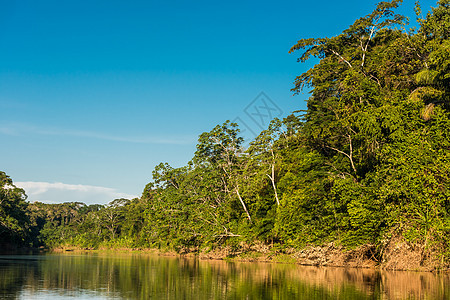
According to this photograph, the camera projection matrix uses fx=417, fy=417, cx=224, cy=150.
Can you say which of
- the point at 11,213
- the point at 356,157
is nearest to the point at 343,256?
the point at 356,157

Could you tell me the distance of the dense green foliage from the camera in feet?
79.9

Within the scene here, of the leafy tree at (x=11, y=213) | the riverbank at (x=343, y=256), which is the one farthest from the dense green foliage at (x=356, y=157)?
the leafy tree at (x=11, y=213)

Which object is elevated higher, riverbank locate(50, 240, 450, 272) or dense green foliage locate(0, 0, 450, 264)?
dense green foliage locate(0, 0, 450, 264)

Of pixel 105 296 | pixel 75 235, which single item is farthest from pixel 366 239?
pixel 75 235

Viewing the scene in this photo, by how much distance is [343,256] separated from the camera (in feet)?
103

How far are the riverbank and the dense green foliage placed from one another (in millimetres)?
731

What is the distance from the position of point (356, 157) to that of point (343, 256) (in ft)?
24.8

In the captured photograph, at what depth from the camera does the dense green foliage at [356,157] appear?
24.3 m

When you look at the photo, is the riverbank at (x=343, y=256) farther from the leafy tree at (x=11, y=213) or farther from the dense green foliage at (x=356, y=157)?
the leafy tree at (x=11, y=213)

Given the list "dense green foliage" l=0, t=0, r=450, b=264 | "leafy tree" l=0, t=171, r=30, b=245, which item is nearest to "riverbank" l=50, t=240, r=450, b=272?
"dense green foliage" l=0, t=0, r=450, b=264

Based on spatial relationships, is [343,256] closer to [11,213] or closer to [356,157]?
[356,157]

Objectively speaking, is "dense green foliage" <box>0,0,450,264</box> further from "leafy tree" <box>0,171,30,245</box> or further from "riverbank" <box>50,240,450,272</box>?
"leafy tree" <box>0,171,30,245</box>

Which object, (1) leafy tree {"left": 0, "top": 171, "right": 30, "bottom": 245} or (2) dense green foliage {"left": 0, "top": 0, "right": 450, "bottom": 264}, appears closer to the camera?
(2) dense green foliage {"left": 0, "top": 0, "right": 450, "bottom": 264}

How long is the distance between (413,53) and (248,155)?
24.4m
